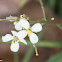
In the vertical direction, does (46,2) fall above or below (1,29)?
above

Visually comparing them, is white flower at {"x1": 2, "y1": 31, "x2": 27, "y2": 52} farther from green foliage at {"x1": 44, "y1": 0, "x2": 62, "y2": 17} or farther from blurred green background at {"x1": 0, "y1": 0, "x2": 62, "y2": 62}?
green foliage at {"x1": 44, "y1": 0, "x2": 62, "y2": 17}

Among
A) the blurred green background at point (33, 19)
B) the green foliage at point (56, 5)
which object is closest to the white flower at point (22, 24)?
the blurred green background at point (33, 19)

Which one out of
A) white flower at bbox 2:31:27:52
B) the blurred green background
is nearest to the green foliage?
the blurred green background

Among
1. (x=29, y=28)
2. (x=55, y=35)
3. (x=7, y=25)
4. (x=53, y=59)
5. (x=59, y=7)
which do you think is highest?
(x=59, y=7)

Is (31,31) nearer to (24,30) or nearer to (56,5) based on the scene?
(24,30)

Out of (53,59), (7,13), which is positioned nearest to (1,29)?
(7,13)

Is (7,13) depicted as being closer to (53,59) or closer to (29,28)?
(53,59)

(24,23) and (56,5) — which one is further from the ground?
(56,5)

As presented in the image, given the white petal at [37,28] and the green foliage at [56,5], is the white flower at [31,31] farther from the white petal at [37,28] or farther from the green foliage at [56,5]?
the green foliage at [56,5]

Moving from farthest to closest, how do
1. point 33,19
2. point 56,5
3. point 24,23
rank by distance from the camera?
point 33,19 < point 56,5 < point 24,23

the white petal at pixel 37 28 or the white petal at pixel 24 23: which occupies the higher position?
the white petal at pixel 24 23

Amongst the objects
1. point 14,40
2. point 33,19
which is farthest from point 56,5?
point 14,40
